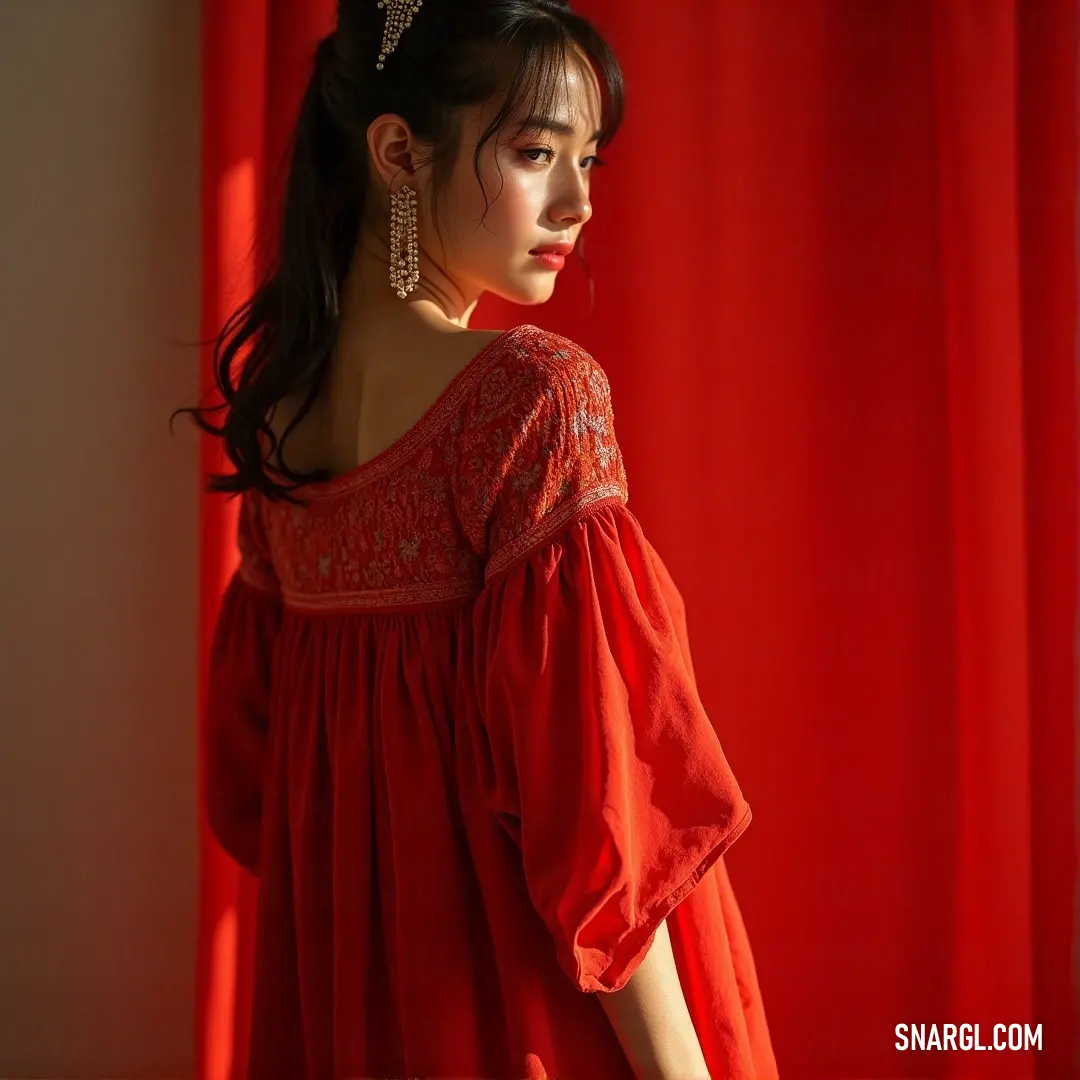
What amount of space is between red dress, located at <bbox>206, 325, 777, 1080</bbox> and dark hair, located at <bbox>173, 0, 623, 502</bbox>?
0.11m

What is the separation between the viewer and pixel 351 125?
0.95m

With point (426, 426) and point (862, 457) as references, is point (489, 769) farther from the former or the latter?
point (862, 457)

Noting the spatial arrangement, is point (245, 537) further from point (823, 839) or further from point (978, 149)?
point (978, 149)

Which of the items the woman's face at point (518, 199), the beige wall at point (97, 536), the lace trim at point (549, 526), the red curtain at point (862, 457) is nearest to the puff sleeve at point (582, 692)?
the lace trim at point (549, 526)

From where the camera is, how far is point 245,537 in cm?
108

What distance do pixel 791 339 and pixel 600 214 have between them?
12.4 inches

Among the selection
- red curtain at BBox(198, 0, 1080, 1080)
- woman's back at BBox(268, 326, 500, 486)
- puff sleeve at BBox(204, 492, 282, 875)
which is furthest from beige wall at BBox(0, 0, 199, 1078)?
woman's back at BBox(268, 326, 500, 486)

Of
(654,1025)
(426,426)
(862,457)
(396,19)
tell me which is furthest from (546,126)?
(862,457)

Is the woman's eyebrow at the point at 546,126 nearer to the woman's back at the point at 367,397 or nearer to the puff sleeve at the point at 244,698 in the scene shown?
the woman's back at the point at 367,397

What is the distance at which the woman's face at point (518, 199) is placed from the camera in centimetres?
88

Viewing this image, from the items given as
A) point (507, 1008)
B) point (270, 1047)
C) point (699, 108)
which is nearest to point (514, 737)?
point (507, 1008)

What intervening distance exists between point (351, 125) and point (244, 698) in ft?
1.79

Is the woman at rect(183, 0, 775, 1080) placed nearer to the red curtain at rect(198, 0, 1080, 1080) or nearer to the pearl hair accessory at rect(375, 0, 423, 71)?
the pearl hair accessory at rect(375, 0, 423, 71)

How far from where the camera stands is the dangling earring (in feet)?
2.98
